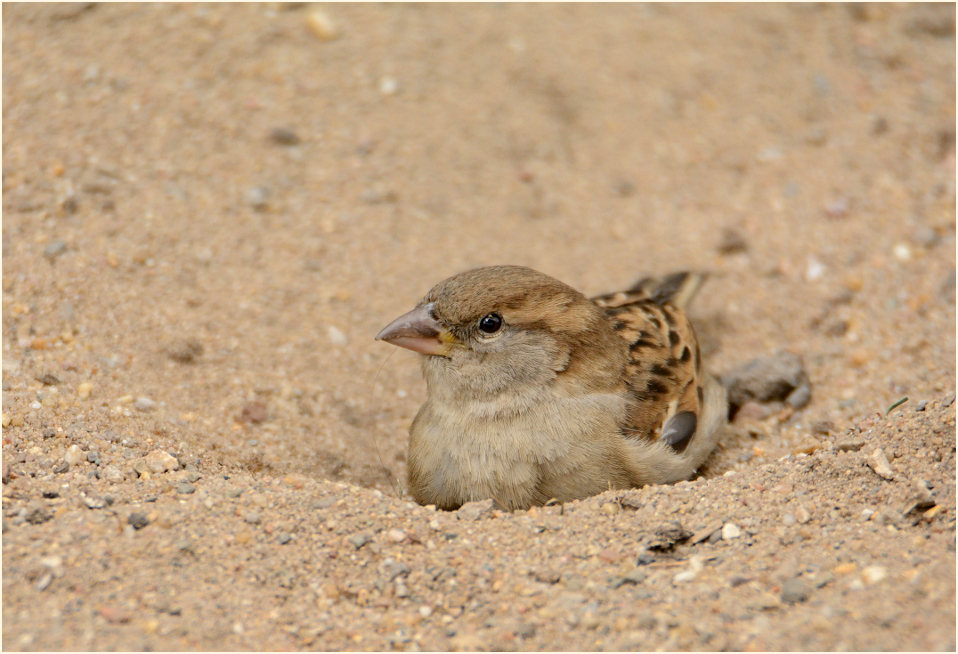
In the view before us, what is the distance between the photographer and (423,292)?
5.35 metres

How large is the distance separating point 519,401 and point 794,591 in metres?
1.40

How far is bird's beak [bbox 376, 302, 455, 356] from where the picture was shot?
12.9 ft

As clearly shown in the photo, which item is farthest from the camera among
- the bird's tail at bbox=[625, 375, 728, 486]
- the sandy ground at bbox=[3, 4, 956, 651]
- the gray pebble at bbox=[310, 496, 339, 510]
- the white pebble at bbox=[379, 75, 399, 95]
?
the white pebble at bbox=[379, 75, 399, 95]

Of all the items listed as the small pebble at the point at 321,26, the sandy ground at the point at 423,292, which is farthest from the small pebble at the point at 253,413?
the small pebble at the point at 321,26

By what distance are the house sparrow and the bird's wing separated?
0.11 ft

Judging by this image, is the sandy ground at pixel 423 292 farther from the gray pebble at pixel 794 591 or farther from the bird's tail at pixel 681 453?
the bird's tail at pixel 681 453

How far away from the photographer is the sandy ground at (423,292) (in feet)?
9.70

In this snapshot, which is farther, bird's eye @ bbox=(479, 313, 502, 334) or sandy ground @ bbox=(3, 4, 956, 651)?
bird's eye @ bbox=(479, 313, 502, 334)

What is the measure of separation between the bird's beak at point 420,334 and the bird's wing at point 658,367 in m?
0.84

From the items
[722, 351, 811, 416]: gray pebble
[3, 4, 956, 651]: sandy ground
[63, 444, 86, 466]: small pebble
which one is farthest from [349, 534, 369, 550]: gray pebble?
[722, 351, 811, 416]: gray pebble

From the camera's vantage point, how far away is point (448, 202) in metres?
5.90

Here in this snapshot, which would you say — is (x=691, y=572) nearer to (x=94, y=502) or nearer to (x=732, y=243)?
(x=94, y=502)

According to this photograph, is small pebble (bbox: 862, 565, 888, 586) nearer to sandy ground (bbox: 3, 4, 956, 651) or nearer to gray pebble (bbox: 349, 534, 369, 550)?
sandy ground (bbox: 3, 4, 956, 651)

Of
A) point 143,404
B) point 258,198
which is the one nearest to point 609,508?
point 143,404
